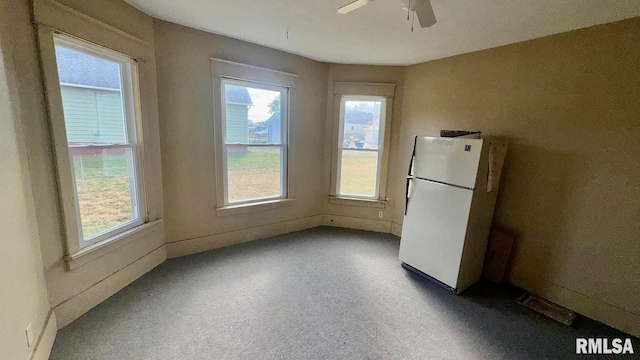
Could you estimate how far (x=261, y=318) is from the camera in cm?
204

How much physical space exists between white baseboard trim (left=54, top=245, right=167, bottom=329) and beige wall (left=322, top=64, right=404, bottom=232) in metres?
2.29

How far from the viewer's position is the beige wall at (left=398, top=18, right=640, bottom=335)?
6.40ft

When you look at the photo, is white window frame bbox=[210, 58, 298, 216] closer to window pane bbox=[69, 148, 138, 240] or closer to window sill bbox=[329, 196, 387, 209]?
window sill bbox=[329, 196, 387, 209]

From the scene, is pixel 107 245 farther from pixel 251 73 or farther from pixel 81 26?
pixel 251 73

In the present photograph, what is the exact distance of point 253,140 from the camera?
327 centimetres

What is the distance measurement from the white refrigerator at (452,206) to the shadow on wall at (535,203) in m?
0.20

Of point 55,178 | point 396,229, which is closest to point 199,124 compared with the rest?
point 55,178

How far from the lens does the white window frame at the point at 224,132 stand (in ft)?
9.45

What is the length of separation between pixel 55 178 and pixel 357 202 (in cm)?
321

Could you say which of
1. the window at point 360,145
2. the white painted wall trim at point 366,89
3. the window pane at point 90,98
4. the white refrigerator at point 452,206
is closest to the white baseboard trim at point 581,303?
the white refrigerator at point 452,206

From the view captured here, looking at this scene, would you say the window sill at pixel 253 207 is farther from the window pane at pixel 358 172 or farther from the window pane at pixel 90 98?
the window pane at pixel 90 98

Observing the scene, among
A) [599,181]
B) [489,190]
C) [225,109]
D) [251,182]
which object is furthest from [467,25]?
[251,182]

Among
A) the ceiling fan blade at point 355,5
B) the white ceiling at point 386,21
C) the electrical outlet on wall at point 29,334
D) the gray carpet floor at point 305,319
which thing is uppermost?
the white ceiling at point 386,21

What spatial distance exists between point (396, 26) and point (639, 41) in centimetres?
168
